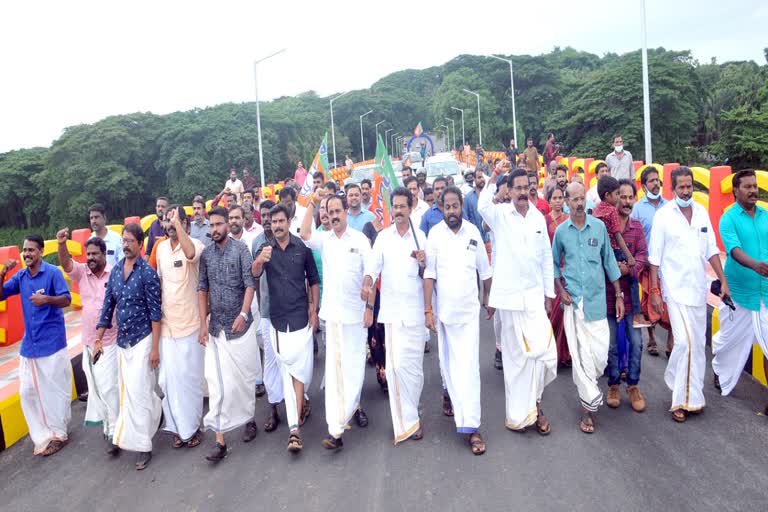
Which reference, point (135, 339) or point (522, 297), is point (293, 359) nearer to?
point (135, 339)

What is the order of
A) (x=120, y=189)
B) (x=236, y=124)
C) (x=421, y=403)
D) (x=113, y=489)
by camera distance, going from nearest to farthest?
(x=113, y=489) < (x=421, y=403) < (x=120, y=189) < (x=236, y=124)

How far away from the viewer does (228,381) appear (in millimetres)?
4961

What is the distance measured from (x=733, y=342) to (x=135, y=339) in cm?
490

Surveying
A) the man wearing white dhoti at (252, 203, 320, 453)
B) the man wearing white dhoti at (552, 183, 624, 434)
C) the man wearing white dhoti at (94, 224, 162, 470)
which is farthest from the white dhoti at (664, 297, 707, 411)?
the man wearing white dhoti at (94, 224, 162, 470)

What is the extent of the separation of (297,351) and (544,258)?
2.11m

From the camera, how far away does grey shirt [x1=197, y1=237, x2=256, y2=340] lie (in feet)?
16.4

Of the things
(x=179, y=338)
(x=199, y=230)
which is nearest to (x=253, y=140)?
(x=199, y=230)

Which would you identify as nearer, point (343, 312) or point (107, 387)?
point (343, 312)

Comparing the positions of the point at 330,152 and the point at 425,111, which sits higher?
the point at 425,111

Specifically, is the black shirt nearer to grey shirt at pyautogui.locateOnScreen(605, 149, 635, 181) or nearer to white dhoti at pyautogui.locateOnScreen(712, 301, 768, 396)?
white dhoti at pyautogui.locateOnScreen(712, 301, 768, 396)

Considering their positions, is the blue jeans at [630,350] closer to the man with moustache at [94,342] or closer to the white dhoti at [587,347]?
Answer: the white dhoti at [587,347]

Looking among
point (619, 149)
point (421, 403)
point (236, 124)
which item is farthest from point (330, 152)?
point (421, 403)

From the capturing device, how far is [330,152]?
6769cm

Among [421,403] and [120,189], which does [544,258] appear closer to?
[421,403]
